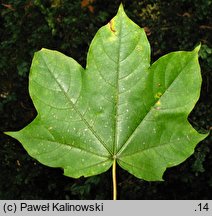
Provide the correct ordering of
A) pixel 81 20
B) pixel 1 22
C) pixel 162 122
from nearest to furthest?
pixel 162 122 → pixel 81 20 → pixel 1 22

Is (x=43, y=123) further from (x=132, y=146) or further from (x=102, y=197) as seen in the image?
(x=102, y=197)

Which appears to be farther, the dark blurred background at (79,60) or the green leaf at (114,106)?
the dark blurred background at (79,60)

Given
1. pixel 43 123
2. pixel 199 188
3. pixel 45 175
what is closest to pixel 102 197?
pixel 45 175

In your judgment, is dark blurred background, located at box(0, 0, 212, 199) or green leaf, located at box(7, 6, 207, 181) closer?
green leaf, located at box(7, 6, 207, 181)

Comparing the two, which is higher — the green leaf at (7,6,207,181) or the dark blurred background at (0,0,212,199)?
the dark blurred background at (0,0,212,199)

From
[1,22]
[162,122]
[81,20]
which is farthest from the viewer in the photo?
[1,22]
